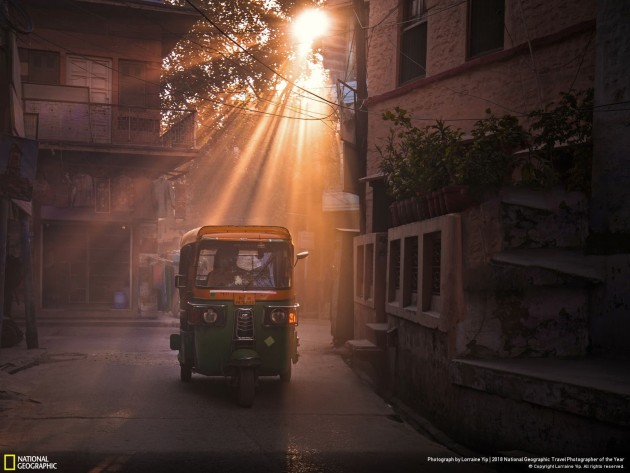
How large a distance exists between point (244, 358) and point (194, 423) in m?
1.63

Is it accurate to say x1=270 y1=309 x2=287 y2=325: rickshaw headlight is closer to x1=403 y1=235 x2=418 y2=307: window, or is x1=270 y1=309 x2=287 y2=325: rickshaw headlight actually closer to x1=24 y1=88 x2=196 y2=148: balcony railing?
x1=403 y1=235 x2=418 y2=307: window

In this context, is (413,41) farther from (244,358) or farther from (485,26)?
(244,358)

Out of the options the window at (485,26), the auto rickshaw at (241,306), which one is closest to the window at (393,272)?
the auto rickshaw at (241,306)

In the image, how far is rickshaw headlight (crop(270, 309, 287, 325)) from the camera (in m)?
11.1

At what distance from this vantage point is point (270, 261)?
11.6 m

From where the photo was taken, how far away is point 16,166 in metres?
14.4

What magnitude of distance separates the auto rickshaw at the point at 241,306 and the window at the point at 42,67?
14594 millimetres

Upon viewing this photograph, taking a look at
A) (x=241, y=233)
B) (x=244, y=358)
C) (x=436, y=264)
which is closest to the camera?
(x=436, y=264)

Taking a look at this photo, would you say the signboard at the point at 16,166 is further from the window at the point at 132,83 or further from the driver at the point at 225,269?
the window at the point at 132,83

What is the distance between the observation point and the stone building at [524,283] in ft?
22.3

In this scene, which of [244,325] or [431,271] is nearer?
[431,271]

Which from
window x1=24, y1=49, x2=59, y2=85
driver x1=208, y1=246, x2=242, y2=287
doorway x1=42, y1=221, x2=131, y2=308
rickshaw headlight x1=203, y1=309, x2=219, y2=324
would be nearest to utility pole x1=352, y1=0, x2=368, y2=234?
driver x1=208, y1=246, x2=242, y2=287

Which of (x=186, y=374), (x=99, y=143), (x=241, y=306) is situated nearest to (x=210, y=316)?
(x=241, y=306)

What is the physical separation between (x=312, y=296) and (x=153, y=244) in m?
8.08
